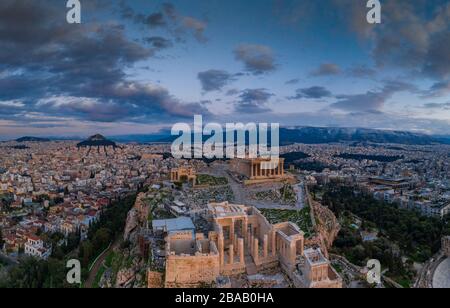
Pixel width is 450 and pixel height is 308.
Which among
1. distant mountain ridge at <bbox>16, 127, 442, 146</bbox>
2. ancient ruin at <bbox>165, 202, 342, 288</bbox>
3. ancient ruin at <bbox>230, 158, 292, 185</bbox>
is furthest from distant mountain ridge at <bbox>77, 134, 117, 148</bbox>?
ancient ruin at <bbox>165, 202, 342, 288</bbox>

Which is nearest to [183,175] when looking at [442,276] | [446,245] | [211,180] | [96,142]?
[211,180]

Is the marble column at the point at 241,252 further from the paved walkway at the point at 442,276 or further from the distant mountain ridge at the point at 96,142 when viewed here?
the distant mountain ridge at the point at 96,142

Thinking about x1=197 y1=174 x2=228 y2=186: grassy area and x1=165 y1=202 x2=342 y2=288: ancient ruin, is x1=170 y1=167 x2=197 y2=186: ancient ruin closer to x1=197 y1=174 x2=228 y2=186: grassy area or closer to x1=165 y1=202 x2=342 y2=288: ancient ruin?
x1=197 y1=174 x2=228 y2=186: grassy area

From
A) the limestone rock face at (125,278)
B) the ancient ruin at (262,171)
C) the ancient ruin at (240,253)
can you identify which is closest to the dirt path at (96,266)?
the limestone rock face at (125,278)

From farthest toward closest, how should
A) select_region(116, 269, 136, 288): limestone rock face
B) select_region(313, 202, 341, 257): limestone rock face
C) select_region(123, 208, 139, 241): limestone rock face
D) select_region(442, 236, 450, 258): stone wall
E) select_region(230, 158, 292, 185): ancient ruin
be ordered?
select_region(230, 158, 292, 185): ancient ruin < select_region(442, 236, 450, 258): stone wall < select_region(123, 208, 139, 241): limestone rock face < select_region(313, 202, 341, 257): limestone rock face < select_region(116, 269, 136, 288): limestone rock face

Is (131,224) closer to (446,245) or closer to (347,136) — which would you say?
(446,245)
